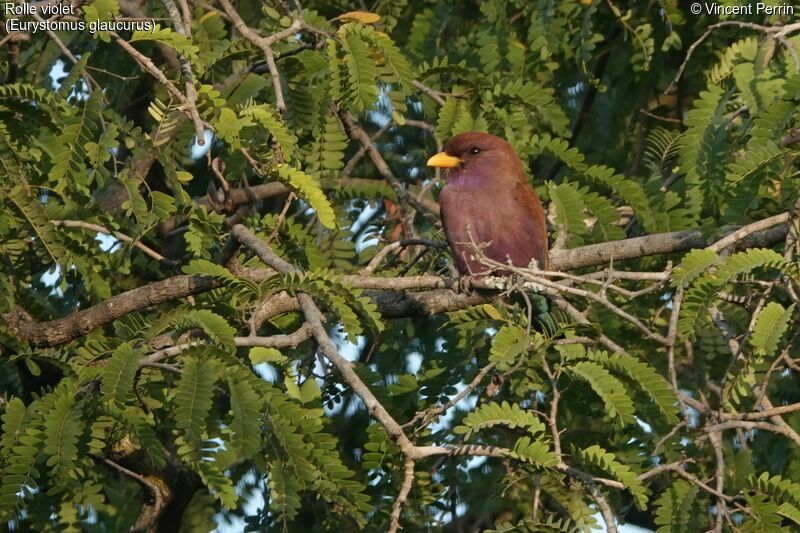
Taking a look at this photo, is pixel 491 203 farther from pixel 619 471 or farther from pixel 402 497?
pixel 402 497

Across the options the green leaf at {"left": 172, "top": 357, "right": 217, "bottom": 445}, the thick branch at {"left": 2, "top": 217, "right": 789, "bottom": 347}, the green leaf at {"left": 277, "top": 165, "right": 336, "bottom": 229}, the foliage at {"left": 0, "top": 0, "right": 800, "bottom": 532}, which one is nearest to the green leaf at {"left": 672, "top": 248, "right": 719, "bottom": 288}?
the foliage at {"left": 0, "top": 0, "right": 800, "bottom": 532}

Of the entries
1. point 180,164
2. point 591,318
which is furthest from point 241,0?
point 591,318

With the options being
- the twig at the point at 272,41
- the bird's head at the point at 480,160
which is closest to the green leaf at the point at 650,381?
the twig at the point at 272,41

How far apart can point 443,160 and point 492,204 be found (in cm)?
40

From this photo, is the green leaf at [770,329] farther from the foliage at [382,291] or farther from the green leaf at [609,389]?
the green leaf at [609,389]

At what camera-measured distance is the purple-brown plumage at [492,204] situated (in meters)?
5.80

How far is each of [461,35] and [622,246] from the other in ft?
6.93

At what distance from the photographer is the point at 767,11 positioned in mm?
4910

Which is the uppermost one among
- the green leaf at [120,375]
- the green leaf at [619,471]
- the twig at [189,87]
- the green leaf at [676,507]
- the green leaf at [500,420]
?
the twig at [189,87]

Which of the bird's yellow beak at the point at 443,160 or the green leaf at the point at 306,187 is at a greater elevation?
the green leaf at the point at 306,187

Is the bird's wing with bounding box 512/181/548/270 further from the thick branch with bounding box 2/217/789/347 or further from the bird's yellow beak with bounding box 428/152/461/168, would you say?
the thick branch with bounding box 2/217/789/347

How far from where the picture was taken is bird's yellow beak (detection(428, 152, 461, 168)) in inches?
228

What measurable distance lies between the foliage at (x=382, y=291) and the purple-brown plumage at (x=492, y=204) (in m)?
0.18

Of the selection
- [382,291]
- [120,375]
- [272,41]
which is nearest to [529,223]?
[382,291]
